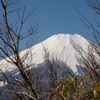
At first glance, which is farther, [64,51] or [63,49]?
[63,49]

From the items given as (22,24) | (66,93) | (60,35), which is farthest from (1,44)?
(60,35)

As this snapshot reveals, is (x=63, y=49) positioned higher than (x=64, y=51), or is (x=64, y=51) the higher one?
(x=63, y=49)

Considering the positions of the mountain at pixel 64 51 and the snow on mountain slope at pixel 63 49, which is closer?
the mountain at pixel 64 51

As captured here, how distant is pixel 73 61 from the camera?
4588cm

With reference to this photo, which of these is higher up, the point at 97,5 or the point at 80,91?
the point at 97,5

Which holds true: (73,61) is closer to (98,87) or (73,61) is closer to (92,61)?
(92,61)

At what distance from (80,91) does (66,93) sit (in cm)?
6

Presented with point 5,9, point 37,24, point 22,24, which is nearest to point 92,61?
point 37,24

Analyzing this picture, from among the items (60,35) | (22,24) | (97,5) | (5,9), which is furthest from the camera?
(60,35)

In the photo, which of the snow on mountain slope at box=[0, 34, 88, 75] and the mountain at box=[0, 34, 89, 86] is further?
the snow on mountain slope at box=[0, 34, 88, 75]

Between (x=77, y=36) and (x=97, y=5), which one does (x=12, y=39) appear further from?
(x=77, y=36)

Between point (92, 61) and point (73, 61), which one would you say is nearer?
point (92, 61)

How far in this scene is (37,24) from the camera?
7.71 feet

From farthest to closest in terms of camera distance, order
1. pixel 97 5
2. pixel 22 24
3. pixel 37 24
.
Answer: pixel 97 5
pixel 37 24
pixel 22 24
